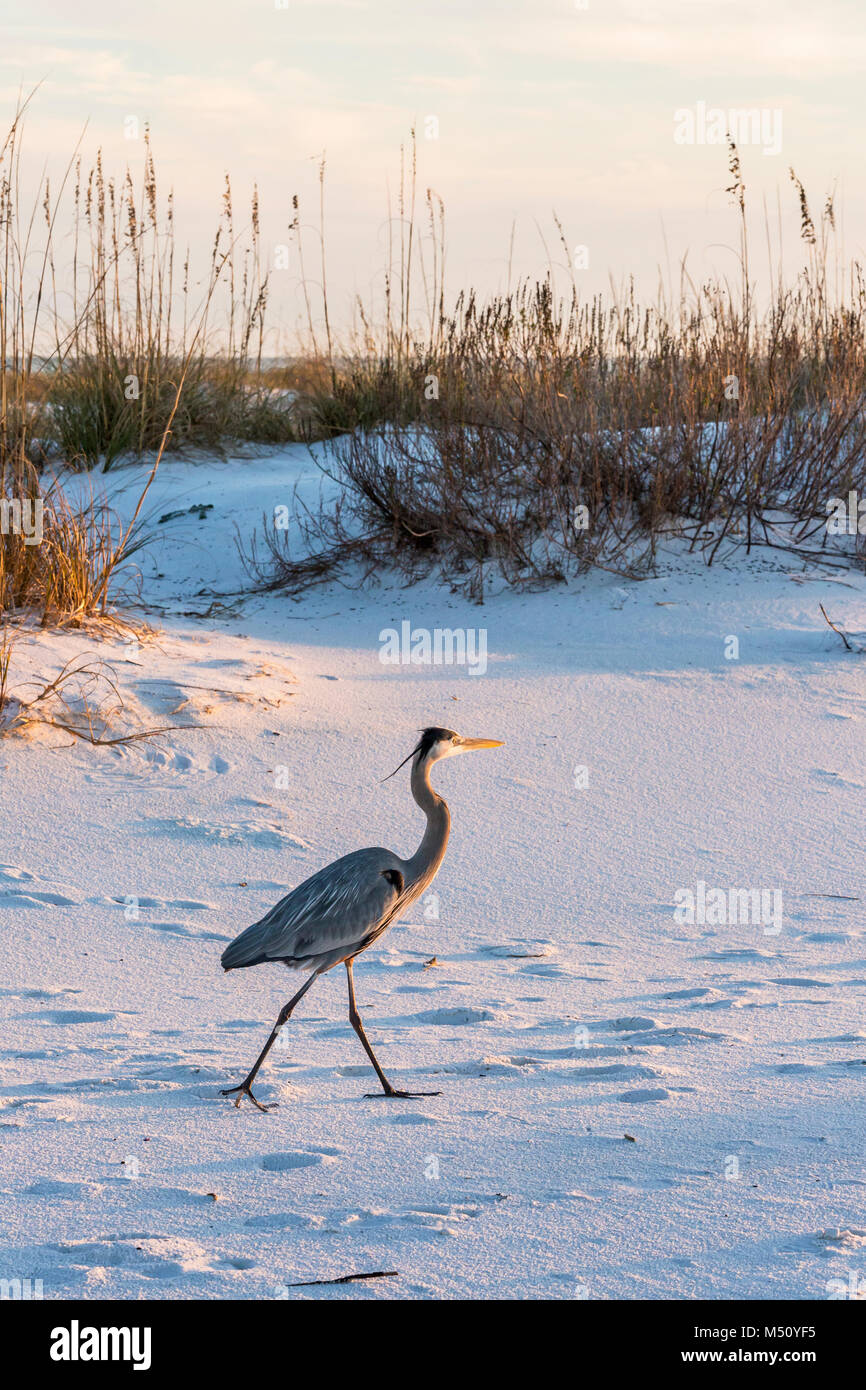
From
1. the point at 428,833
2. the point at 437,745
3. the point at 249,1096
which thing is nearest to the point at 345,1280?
the point at 249,1096

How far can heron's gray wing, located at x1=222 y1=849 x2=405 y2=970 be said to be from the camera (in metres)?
3.35

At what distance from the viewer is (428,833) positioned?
12.0 ft

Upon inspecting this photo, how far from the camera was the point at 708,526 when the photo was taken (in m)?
8.46

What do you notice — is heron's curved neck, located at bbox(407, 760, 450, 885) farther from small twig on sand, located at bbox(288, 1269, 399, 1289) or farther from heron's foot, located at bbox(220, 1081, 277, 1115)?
small twig on sand, located at bbox(288, 1269, 399, 1289)

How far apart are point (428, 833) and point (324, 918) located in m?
0.42

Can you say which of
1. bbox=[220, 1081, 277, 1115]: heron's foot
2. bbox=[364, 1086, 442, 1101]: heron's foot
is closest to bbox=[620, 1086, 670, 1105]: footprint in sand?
bbox=[364, 1086, 442, 1101]: heron's foot

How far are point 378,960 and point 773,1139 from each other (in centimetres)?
164

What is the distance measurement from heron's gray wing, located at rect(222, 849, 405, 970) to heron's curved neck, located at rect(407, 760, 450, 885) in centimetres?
13

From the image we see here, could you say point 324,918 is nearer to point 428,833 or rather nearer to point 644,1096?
point 428,833

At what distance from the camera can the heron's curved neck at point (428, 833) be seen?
360 centimetres

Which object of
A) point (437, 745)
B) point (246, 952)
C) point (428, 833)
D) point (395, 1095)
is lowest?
point (395, 1095)

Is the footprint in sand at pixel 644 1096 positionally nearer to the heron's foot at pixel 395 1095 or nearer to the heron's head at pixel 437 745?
the heron's foot at pixel 395 1095

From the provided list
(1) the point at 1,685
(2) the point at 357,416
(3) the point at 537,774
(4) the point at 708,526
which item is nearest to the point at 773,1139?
(3) the point at 537,774
